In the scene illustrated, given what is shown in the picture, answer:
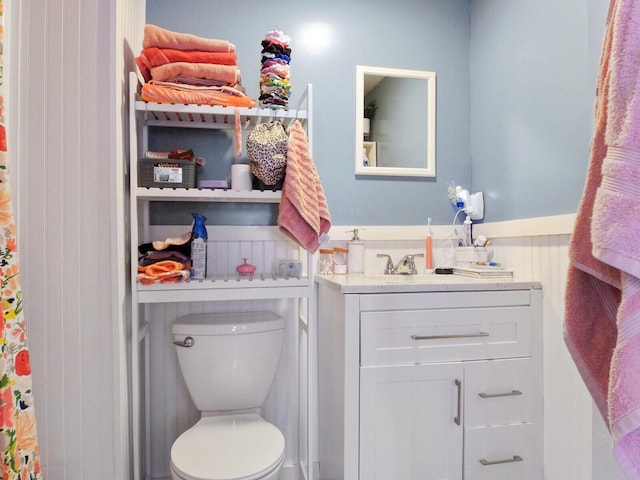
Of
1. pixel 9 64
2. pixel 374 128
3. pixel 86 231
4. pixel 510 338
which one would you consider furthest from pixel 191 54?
pixel 510 338

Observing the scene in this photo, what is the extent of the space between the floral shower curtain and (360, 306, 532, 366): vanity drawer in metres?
0.95

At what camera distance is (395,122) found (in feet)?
6.12

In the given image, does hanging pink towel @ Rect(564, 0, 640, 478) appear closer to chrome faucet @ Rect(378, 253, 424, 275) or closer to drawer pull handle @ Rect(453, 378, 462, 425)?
drawer pull handle @ Rect(453, 378, 462, 425)

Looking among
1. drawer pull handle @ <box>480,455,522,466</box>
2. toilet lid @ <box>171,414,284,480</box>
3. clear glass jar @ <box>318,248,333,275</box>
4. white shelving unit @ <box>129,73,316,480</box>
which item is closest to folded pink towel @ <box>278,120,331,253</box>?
white shelving unit @ <box>129,73,316,480</box>

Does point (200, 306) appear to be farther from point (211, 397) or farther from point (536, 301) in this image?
point (536, 301)

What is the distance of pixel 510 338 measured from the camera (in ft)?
4.51

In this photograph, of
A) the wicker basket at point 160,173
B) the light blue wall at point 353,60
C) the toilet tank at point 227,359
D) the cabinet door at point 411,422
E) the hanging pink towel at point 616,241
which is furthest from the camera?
the light blue wall at point 353,60

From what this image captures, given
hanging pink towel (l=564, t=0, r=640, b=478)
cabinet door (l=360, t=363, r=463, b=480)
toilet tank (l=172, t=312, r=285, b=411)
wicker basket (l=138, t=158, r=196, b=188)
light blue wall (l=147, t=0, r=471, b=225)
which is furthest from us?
light blue wall (l=147, t=0, r=471, b=225)

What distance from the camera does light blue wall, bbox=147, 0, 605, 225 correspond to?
4.97 feet

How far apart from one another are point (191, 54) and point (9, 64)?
53 cm

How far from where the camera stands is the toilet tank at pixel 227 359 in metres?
1.49

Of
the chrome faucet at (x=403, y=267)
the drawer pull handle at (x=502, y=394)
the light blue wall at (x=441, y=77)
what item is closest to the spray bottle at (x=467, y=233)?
the light blue wall at (x=441, y=77)

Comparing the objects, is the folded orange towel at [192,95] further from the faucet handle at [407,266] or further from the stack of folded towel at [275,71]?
the faucet handle at [407,266]

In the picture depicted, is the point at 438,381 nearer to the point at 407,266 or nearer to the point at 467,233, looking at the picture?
the point at 407,266
